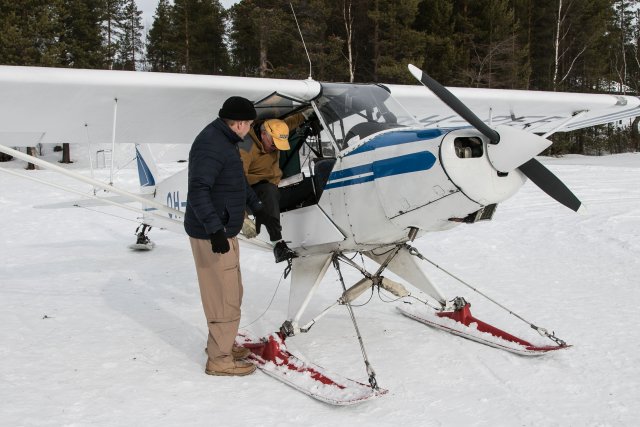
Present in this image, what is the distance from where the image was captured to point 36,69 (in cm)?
502

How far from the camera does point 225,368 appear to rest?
13.3ft

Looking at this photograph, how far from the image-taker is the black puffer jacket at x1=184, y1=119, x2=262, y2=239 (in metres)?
3.69

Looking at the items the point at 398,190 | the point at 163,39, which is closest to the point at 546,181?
the point at 398,190

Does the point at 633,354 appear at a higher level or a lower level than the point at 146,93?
lower

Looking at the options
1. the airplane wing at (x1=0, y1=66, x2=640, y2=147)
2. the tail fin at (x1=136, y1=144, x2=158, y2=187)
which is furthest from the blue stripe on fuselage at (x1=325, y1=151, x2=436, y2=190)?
the tail fin at (x1=136, y1=144, x2=158, y2=187)

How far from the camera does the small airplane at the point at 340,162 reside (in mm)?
3445

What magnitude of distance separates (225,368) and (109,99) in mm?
2908

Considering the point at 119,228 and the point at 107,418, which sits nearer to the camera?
the point at 107,418

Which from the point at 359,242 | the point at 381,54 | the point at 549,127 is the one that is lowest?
the point at 359,242

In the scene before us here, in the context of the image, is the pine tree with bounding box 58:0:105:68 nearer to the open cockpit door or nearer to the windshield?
the open cockpit door

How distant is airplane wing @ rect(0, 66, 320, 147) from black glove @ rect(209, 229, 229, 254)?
1489 millimetres

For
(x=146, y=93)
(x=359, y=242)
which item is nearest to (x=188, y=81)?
(x=146, y=93)

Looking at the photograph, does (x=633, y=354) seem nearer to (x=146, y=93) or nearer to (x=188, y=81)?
(x=188, y=81)

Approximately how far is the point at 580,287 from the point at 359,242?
315 cm
